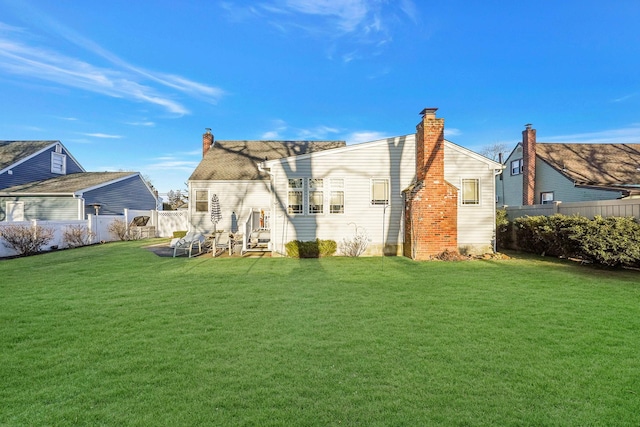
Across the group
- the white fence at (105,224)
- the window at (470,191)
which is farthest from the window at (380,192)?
the white fence at (105,224)

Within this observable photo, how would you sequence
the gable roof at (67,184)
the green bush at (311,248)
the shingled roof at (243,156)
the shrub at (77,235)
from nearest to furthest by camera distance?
the green bush at (311,248), the shrub at (77,235), the shingled roof at (243,156), the gable roof at (67,184)

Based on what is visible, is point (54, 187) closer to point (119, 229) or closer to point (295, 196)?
point (119, 229)

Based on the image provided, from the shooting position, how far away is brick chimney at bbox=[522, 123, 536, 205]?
20297 mm

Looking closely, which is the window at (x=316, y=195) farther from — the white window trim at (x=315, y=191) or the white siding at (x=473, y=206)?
the white siding at (x=473, y=206)

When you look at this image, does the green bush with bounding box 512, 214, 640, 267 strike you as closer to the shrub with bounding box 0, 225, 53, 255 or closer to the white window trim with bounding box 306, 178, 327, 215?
the white window trim with bounding box 306, 178, 327, 215

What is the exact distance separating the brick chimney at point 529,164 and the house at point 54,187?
27169 millimetres

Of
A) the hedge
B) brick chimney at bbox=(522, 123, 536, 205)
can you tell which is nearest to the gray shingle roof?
the hedge

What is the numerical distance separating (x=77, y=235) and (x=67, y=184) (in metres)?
6.85

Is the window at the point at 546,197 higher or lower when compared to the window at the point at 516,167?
lower

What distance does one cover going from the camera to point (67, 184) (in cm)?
1973

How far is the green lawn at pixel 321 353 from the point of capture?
2.56 m

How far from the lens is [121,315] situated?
502 centimetres

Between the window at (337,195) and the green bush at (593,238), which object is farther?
the window at (337,195)

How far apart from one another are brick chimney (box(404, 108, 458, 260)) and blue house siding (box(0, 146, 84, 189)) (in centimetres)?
2414
